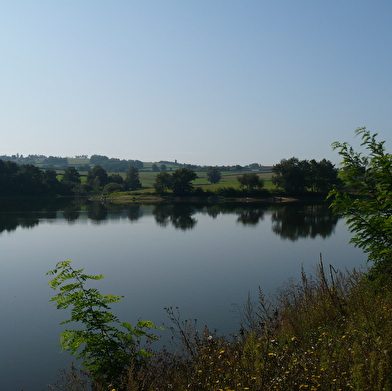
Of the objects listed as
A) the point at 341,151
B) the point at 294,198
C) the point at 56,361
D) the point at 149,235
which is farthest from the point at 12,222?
the point at 294,198

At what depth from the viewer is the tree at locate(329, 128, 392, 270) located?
891 centimetres

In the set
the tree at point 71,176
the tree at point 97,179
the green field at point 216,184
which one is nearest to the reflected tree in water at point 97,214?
the green field at point 216,184

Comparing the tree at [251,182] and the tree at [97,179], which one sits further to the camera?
the tree at [97,179]

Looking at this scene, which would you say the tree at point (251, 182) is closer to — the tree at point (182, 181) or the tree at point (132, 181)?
the tree at point (182, 181)

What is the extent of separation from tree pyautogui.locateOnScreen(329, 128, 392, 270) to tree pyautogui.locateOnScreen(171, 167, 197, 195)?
83906 millimetres

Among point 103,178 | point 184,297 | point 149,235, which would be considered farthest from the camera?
point 103,178

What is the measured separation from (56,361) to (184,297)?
6.91 metres

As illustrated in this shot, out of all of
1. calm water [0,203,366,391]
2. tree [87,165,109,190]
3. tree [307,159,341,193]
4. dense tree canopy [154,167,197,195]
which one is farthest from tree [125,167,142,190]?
calm water [0,203,366,391]

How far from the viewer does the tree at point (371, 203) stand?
8906mm

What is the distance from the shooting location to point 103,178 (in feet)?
368

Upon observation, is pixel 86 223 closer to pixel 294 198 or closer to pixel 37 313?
pixel 37 313

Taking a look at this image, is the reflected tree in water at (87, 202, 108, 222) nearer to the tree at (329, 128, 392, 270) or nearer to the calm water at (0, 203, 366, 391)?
the calm water at (0, 203, 366, 391)

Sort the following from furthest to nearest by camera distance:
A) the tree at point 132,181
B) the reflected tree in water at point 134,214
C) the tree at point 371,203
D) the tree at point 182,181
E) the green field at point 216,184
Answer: the tree at point 132,181 < the green field at point 216,184 < the tree at point 182,181 < the reflected tree in water at point 134,214 < the tree at point 371,203

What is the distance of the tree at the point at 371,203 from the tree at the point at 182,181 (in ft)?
275
